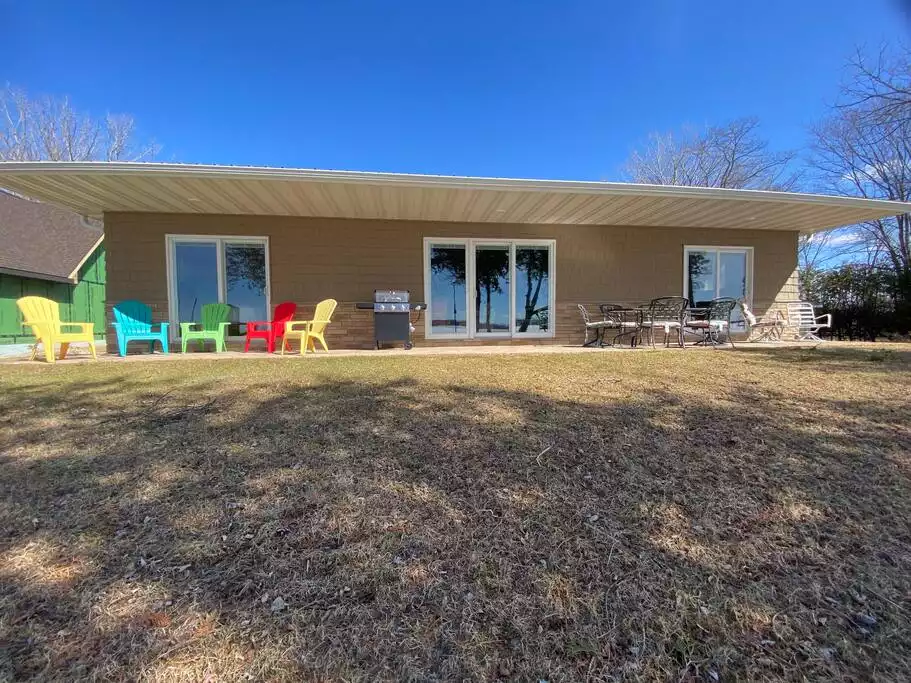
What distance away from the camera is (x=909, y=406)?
9.45 feet

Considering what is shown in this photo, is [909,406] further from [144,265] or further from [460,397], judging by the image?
[144,265]

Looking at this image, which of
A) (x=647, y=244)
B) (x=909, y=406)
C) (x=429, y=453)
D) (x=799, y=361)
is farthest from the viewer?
(x=647, y=244)

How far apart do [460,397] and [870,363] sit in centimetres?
454

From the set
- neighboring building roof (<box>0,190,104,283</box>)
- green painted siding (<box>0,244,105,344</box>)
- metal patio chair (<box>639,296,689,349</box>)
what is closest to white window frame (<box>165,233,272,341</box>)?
neighboring building roof (<box>0,190,104,283</box>)

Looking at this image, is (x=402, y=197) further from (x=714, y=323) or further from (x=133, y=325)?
(x=714, y=323)

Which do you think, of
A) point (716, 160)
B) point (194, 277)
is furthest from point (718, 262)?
point (716, 160)

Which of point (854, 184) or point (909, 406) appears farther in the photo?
point (854, 184)

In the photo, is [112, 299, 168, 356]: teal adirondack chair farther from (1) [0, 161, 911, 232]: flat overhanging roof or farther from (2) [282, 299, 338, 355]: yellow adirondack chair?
(2) [282, 299, 338, 355]: yellow adirondack chair

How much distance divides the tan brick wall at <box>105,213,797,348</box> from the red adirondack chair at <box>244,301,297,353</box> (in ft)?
1.18

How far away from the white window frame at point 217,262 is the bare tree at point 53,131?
14273mm

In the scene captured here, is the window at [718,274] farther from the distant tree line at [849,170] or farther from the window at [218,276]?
the window at [218,276]

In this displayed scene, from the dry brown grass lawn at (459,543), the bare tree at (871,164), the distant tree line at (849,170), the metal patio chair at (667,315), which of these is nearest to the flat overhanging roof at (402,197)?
the metal patio chair at (667,315)

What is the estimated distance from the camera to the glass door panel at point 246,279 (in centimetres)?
752

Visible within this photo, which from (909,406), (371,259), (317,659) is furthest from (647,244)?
(317,659)
